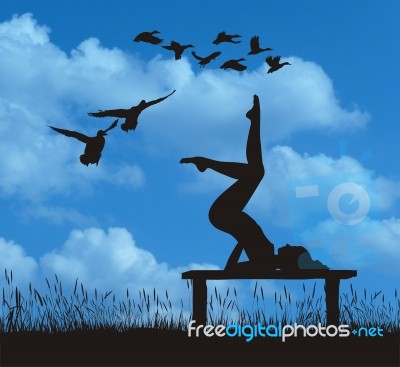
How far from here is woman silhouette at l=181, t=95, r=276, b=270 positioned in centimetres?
806

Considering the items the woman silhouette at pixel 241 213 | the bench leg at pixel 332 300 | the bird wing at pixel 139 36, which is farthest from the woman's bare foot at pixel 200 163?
the bird wing at pixel 139 36

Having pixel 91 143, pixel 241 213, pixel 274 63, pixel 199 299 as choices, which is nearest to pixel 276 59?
pixel 274 63

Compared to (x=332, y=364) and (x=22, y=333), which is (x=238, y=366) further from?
(x=22, y=333)

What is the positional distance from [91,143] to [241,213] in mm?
2299

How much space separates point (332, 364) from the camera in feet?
21.0

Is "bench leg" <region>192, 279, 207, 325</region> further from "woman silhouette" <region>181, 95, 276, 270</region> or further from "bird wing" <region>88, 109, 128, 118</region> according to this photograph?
"bird wing" <region>88, 109, 128, 118</region>

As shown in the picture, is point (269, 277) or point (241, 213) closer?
point (269, 277)

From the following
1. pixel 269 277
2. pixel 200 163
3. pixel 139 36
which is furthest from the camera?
pixel 139 36

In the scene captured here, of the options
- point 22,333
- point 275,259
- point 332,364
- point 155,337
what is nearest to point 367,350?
point 332,364

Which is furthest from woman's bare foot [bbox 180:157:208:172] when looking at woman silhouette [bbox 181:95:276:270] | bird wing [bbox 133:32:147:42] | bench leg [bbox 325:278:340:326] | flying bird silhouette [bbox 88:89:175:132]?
bird wing [bbox 133:32:147:42]

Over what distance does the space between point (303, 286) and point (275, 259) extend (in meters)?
0.75

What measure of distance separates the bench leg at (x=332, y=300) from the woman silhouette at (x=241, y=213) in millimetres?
734

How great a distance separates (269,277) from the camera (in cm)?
800

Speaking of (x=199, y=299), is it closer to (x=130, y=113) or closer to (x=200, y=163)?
(x=200, y=163)
